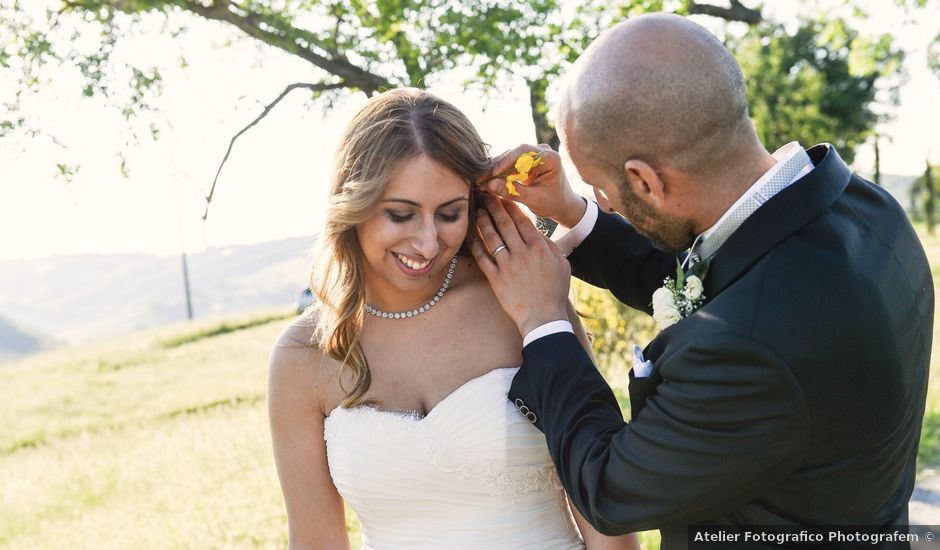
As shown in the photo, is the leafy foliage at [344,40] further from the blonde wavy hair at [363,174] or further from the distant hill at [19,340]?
the distant hill at [19,340]

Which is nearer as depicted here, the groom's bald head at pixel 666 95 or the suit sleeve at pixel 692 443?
the suit sleeve at pixel 692 443

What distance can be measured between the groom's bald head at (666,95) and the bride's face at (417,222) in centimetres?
89

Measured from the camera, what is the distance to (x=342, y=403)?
324cm

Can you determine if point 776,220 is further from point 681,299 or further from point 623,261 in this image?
point 623,261

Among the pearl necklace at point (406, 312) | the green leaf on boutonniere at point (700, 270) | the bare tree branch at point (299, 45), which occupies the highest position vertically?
the bare tree branch at point (299, 45)

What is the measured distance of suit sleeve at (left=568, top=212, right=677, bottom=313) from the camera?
133 inches

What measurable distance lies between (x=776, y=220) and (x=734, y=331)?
35 cm

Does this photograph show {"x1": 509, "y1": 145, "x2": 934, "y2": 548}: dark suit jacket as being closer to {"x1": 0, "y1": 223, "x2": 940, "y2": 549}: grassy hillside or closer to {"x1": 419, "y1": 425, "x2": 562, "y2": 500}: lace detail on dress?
{"x1": 419, "y1": 425, "x2": 562, "y2": 500}: lace detail on dress

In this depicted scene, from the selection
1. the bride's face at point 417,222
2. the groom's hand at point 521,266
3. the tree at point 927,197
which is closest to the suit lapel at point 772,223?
the groom's hand at point 521,266

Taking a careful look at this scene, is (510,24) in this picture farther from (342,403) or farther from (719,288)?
(719,288)

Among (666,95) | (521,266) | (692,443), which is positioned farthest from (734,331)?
(521,266)

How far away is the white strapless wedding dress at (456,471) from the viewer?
3119mm

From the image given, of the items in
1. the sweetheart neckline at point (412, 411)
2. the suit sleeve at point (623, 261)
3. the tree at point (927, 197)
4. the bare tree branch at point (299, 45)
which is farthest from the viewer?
the tree at point (927, 197)

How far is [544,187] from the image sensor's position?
3348mm
